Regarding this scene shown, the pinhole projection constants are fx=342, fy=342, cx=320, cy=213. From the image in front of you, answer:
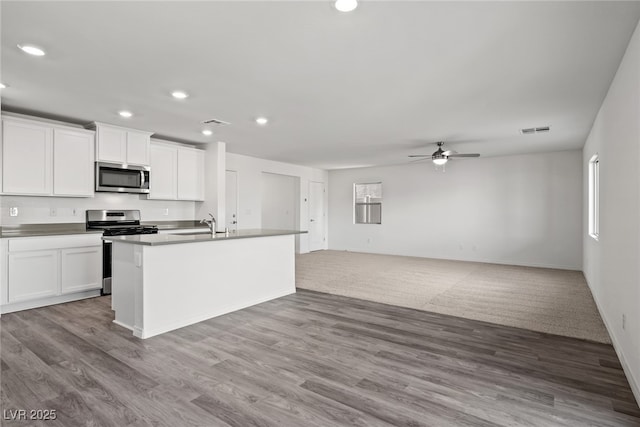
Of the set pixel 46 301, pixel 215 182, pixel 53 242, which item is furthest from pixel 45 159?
pixel 215 182

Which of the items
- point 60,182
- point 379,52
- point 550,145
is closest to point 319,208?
point 550,145

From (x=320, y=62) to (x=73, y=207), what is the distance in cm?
431

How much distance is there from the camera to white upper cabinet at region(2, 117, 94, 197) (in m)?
4.15

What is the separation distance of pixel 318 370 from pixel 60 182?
4296 millimetres

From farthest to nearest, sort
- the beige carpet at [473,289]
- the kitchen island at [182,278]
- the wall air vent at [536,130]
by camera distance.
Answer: the wall air vent at [536,130], the beige carpet at [473,289], the kitchen island at [182,278]

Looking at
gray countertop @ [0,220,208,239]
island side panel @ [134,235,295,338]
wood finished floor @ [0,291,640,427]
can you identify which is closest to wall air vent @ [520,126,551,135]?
wood finished floor @ [0,291,640,427]

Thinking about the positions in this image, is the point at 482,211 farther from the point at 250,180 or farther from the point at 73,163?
the point at 73,163

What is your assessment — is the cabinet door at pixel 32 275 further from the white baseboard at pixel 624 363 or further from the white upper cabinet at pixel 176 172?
the white baseboard at pixel 624 363

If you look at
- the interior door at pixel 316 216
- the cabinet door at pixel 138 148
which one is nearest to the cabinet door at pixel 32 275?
the cabinet door at pixel 138 148

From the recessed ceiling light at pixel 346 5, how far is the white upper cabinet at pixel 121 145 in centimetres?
428

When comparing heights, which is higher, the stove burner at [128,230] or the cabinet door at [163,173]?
the cabinet door at [163,173]

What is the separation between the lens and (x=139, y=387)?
7.57 feet

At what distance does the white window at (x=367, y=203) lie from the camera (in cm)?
962

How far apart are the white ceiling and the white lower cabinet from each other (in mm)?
1680
